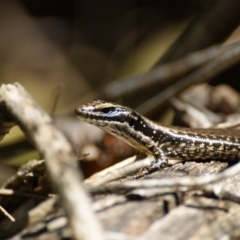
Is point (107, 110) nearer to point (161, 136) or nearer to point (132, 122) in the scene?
point (132, 122)

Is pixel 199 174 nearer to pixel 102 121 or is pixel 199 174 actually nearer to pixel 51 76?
pixel 102 121

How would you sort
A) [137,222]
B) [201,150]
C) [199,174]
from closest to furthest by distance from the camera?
[137,222] → [199,174] → [201,150]

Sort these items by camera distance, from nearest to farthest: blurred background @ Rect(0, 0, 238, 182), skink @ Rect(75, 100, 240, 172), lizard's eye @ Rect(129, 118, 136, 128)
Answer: skink @ Rect(75, 100, 240, 172) < lizard's eye @ Rect(129, 118, 136, 128) < blurred background @ Rect(0, 0, 238, 182)

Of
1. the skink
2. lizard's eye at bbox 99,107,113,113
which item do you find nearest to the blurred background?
the skink

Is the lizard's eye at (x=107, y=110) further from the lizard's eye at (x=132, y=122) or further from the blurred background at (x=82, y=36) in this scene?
the blurred background at (x=82, y=36)

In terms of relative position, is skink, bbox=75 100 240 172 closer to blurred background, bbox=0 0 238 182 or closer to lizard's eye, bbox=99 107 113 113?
lizard's eye, bbox=99 107 113 113

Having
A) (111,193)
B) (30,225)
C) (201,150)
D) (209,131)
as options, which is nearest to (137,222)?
(111,193)

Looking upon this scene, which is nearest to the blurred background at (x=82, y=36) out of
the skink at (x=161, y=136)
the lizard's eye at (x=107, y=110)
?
the skink at (x=161, y=136)

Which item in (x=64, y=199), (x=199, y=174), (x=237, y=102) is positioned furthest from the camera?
(x=237, y=102)

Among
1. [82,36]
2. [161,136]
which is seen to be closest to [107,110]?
[161,136]
